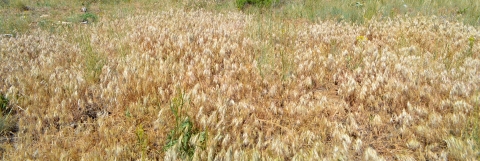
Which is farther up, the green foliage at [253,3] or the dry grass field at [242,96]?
the green foliage at [253,3]

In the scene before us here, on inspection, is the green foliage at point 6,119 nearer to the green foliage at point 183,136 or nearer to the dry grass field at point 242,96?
the dry grass field at point 242,96

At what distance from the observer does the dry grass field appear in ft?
8.73

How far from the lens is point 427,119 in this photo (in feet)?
9.97

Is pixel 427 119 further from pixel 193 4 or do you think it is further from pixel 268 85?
pixel 193 4

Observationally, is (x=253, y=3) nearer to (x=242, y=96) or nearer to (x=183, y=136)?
(x=242, y=96)

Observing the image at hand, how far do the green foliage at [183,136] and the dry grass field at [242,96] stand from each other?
0.05 ft

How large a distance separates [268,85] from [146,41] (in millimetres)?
2401

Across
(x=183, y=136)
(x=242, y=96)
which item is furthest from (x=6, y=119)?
(x=242, y=96)

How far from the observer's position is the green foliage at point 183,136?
100 inches

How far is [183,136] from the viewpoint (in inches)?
105

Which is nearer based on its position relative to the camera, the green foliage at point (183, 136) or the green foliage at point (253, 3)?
the green foliage at point (183, 136)

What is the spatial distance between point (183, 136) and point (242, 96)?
1.08m

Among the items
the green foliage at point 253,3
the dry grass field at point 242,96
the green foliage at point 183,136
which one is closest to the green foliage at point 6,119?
the dry grass field at point 242,96

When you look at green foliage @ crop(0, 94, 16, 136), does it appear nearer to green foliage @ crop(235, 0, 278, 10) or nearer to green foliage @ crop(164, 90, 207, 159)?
green foliage @ crop(164, 90, 207, 159)
